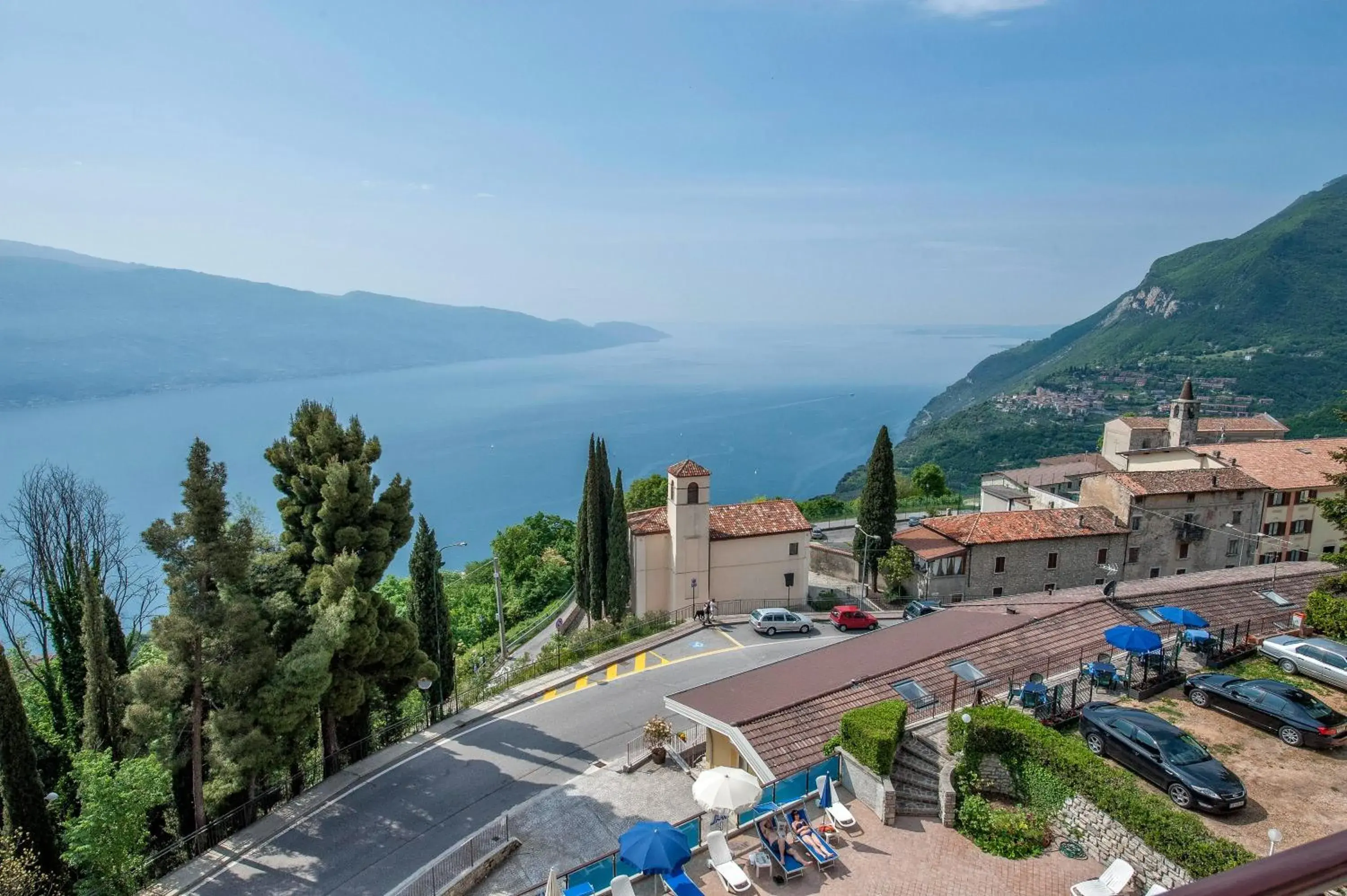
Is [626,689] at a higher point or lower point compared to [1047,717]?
lower

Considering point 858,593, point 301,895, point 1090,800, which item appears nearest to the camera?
point 1090,800

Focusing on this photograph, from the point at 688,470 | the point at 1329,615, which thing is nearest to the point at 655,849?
the point at 1329,615

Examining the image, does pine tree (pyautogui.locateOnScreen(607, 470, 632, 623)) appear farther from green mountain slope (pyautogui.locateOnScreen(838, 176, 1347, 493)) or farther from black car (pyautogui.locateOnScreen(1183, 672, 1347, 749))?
green mountain slope (pyautogui.locateOnScreen(838, 176, 1347, 493))

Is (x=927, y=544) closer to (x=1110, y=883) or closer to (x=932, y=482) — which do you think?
(x=1110, y=883)

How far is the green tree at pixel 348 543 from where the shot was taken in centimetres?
2130

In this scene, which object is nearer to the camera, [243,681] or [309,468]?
[243,681]

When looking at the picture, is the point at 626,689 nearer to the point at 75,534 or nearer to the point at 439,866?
the point at 439,866

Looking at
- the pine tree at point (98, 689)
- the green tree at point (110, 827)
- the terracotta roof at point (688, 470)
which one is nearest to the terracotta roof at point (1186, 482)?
the terracotta roof at point (688, 470)

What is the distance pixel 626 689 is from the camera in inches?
1065

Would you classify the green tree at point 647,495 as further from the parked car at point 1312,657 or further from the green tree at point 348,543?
the parked car at point 1312,657

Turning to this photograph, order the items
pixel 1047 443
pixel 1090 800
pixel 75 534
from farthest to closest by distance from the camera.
A: pixel 1047 443
pixel 75 534
pixel 1090 800

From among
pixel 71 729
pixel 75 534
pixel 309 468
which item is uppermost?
pixel 309 468

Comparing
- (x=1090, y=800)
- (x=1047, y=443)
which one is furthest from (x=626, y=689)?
(x=1047, y=443)

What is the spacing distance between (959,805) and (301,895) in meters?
14.4
